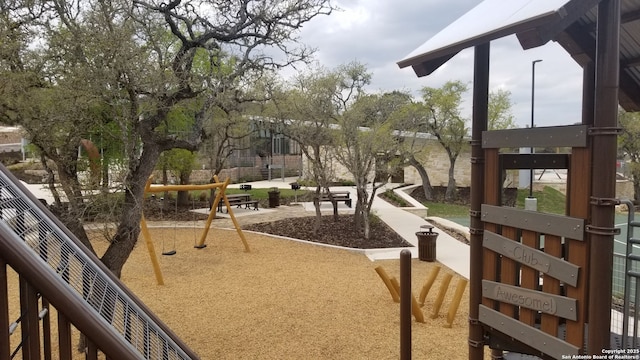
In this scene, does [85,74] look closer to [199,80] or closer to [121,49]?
[121,49]

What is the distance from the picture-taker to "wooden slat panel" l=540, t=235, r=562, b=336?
103 inches

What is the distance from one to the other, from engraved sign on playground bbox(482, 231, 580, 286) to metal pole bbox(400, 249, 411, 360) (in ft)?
2.61

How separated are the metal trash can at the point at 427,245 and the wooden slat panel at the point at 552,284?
6.66 metres

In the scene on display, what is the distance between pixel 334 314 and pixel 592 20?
4.56 m

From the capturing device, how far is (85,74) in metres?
4.75

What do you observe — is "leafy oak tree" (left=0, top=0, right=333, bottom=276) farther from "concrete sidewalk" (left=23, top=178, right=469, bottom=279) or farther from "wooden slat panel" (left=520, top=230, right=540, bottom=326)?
"wooden slat panel" (left=520, top=230, right=540, bottom=326)

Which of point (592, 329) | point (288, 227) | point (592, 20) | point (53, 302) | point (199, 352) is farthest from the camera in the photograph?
point (288, 227)

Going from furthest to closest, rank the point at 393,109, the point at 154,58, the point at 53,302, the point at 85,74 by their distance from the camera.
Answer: the point at 393,109 → the point at 154,58 → the point at 85,74 → the point at 53,302

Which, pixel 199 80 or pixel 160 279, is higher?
pixel 199 80

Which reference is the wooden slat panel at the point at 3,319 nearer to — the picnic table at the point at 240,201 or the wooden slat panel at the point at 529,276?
the wooden slat panel at the point at 529,276

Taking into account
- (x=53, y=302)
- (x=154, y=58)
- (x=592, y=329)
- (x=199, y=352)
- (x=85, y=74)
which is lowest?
(x=199, y=352)

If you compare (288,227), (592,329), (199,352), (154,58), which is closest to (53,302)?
(592,329)

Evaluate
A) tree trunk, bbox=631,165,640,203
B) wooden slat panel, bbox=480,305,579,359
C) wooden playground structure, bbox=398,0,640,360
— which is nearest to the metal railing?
wooden slat panel, bbox=480,305,579,359

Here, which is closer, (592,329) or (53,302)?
(53,302)
